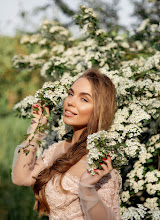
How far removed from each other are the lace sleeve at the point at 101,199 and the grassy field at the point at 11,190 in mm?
1164

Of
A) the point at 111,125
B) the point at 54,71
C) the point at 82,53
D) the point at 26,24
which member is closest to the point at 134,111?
the point at 111,125

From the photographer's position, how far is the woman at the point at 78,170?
1787 mm

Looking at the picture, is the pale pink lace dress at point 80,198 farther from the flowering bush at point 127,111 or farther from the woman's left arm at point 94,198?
the flowering bush at point 127,111

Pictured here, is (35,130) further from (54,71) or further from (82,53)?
(82,53)

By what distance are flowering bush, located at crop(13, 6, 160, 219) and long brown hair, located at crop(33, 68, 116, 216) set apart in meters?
0.15

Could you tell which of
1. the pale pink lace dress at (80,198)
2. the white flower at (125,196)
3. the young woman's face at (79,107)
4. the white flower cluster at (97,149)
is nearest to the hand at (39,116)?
the young woman's face at (79,107)

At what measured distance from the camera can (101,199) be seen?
1.89 meters

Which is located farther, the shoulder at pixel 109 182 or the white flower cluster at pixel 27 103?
the white flower cluster at pixel 27 103

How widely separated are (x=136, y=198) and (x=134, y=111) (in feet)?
3.42

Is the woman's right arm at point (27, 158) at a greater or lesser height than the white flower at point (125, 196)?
greater

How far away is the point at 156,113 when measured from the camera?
8.32 ft

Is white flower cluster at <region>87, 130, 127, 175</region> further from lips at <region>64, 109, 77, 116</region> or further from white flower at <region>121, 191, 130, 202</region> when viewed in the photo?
white flower at <region>121, 191, 130, 202</region>

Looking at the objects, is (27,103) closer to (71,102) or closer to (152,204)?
(71,102)

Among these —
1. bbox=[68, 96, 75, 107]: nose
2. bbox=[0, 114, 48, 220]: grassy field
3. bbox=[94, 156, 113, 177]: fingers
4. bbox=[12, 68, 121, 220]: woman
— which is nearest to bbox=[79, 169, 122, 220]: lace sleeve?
bbox=[12, 68, 121, 220]: woman
